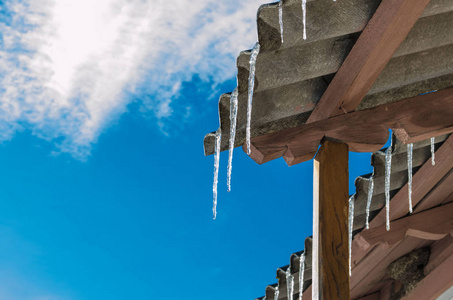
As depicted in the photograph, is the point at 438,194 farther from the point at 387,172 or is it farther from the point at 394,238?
the point at 387,172

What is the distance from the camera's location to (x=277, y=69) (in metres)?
2.90

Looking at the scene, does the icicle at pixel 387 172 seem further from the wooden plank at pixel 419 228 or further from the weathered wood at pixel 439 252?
A: the weathered wood at pixel 439 252

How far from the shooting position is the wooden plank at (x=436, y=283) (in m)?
4.95

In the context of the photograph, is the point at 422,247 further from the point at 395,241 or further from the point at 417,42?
the point at 417,42

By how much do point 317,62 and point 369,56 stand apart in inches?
9.6

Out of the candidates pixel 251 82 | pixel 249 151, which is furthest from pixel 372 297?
pixel 251 82

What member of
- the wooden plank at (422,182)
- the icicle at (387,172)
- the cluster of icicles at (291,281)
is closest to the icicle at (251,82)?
the icicle at (387,172)

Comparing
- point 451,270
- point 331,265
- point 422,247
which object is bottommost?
point 331,265

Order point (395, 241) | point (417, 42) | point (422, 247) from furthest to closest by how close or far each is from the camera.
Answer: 1. point (422, 247)
2. point (395, 241)
3. point (417, 42)

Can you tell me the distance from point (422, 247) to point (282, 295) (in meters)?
1.30

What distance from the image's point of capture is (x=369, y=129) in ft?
11.1

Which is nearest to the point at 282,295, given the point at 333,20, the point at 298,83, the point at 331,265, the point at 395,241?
the point at 395,241

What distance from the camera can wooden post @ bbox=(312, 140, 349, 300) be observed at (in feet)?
9.86

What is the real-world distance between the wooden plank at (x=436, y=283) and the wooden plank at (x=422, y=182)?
0.75 metres
